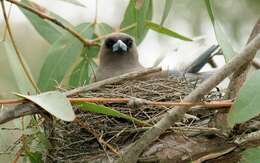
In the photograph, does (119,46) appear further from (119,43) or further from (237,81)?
(237,81)

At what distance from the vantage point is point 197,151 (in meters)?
2.89

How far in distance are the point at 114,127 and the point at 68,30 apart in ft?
2.34

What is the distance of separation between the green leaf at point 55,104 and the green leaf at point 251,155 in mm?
782

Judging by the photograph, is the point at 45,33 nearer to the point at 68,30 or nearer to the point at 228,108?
the point at 68,30

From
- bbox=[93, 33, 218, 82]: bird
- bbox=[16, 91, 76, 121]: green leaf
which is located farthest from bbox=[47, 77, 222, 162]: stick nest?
bbox=[93, 33, 218, 82]: bird

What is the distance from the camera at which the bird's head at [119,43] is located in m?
4.69

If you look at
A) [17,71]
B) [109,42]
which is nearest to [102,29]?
[109,42]

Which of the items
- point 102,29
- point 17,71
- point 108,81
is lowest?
point 108,81

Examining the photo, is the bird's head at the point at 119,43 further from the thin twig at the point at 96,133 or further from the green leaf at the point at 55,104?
the green leaf at the point at 55,104

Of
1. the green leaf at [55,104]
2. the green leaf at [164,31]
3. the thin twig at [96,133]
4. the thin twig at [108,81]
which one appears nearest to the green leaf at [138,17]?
the green leaf at [164,31]

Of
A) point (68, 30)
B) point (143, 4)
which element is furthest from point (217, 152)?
point (68, 30)

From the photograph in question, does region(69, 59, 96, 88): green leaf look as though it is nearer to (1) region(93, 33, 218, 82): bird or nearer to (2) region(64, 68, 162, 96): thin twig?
(1) region(93, 33, 218, 82): bird

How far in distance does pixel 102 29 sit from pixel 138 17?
0.83 metres

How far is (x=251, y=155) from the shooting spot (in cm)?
288
